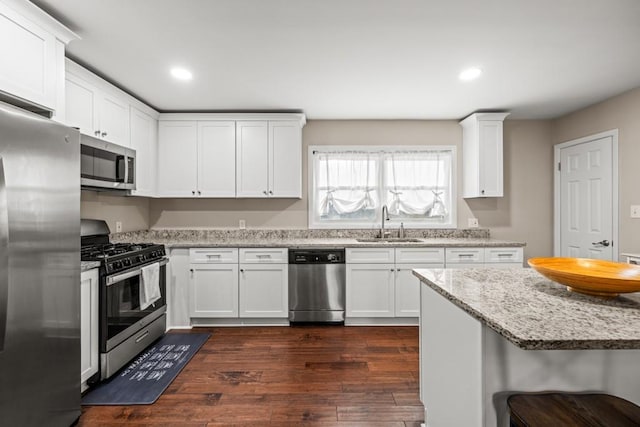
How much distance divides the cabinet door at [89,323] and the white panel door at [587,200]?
15.1 ft

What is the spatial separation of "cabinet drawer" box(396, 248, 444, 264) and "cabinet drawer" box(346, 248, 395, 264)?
0.27ft

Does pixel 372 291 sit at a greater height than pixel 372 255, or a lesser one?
lesser

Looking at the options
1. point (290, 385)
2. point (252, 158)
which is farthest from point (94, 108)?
point (290, 385)

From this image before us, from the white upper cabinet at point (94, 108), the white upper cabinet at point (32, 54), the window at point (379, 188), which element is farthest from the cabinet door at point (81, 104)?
the window at point (379, 188)

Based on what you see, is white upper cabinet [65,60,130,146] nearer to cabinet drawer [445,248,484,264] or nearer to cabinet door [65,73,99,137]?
cabinet door [65,73,99,137]

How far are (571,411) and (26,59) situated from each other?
2894mm

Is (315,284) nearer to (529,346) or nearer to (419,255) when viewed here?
(419,255)

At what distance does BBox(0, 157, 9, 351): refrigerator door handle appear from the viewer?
1.43 metres

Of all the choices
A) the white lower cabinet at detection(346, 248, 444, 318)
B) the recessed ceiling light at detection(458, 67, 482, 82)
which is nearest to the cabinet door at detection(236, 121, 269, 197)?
the white lower cabinet at detection(346, 248, 444, 318)

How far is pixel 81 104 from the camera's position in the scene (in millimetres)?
2580

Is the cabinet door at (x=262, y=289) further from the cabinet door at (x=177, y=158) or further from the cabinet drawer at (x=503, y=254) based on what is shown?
the cabinet drawer at (x=503, y=254)

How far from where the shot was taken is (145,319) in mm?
2855

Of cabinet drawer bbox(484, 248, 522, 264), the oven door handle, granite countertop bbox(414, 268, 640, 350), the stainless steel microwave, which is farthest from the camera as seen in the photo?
cabinet drawer bbox(484, 248, 522, 264)

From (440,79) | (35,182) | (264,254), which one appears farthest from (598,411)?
(264,254)
